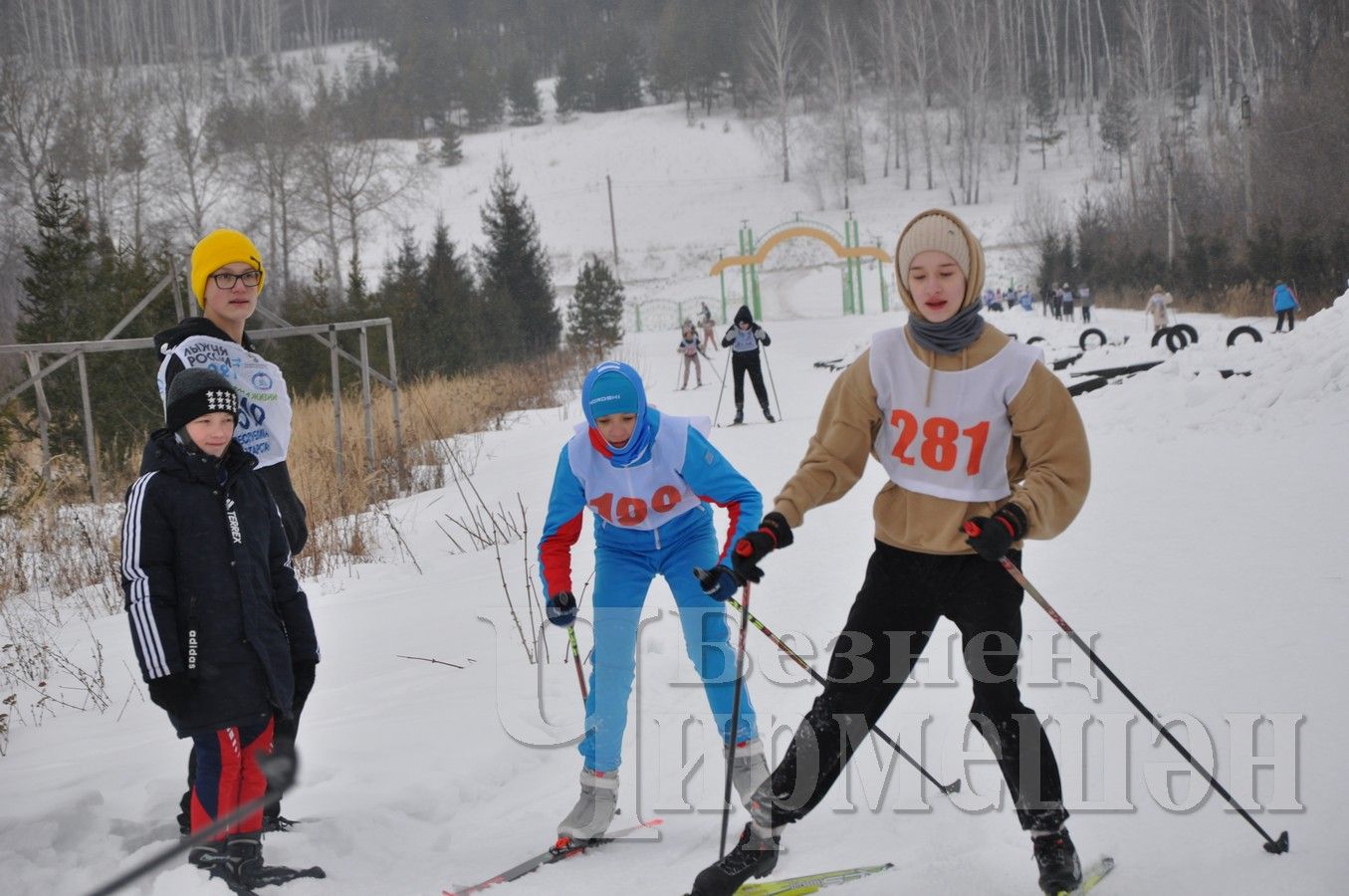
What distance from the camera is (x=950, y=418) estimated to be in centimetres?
278

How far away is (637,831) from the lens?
346cm

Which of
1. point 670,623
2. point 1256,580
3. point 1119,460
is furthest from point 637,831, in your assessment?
point 1119,460

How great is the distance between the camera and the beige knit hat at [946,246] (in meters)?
2.83

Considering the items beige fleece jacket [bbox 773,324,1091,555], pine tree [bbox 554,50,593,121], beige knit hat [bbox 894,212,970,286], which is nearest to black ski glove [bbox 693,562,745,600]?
beige fleece jacket [bbox 773,324,1091,555]

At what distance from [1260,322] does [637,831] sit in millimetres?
25181

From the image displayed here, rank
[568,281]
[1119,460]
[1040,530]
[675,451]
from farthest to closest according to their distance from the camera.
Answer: [568,281]
[1119,460]
[675,451]
[1040,530]

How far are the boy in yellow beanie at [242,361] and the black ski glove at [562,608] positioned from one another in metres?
0.76

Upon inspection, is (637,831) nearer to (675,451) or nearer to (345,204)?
(675,451)

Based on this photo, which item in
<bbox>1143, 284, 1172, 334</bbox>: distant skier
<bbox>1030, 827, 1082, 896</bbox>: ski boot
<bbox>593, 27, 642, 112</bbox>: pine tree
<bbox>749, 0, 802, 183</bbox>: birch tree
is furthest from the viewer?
<bbox>593, 27, 642, 112</bbox>: pine tree

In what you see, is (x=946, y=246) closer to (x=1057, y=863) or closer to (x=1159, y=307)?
(x=1057, y=863)

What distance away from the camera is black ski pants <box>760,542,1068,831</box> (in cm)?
273

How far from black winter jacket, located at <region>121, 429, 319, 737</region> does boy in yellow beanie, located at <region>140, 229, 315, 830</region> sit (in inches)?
10.2

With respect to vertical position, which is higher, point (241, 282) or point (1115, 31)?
point (1115, 31)

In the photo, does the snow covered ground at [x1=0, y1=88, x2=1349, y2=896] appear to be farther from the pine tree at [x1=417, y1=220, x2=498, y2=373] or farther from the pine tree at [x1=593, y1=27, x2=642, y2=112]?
the pine tree at [x1=593, y1=27, x2=642, y2=112]
